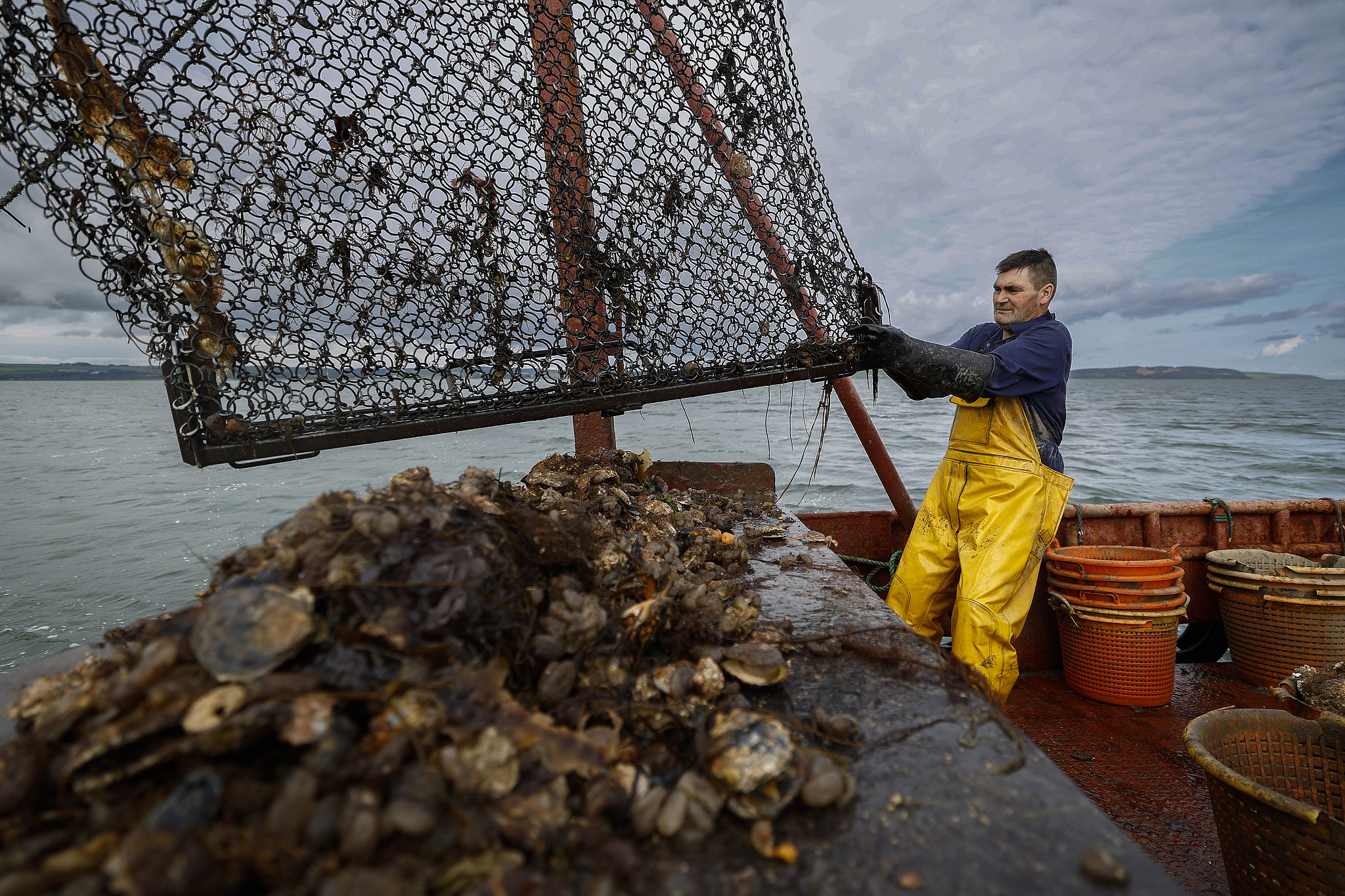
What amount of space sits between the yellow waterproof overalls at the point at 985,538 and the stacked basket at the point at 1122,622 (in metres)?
0.72

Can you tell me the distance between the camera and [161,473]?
14852mm

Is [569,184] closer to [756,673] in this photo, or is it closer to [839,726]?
[756,673]

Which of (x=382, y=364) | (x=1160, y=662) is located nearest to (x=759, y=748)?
(x=382, y=364)

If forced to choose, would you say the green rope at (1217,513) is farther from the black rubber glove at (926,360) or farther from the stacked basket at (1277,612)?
the black rubber glove at (926,360)

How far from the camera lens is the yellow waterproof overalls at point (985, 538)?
308cm

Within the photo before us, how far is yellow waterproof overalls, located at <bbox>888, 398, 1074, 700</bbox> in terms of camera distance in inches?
121

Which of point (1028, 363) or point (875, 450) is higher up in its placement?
point (1028, 363)

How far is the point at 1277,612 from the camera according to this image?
3.71 metres

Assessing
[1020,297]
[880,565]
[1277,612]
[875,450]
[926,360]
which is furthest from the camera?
[880,565]

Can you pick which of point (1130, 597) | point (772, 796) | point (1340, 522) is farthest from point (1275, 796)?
point (1340, 522)

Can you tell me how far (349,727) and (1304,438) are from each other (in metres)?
30.2

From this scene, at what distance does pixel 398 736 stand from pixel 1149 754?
4.17m

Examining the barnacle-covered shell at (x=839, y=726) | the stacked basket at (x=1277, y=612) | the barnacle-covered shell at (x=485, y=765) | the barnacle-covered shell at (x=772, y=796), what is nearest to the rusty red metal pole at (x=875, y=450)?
the stacked basket at (x=1277, y=612)

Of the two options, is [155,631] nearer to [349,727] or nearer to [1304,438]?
[349,727]
